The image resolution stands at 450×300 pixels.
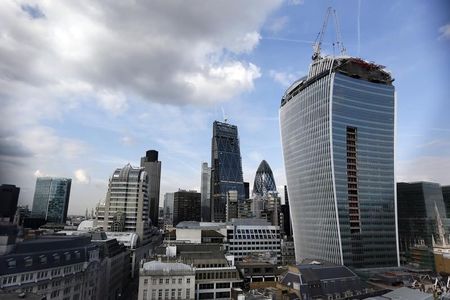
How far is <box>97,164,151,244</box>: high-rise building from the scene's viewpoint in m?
147

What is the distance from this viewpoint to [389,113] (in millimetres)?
137750

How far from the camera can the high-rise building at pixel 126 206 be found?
147 m

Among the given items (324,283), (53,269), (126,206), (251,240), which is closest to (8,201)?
(53,269)

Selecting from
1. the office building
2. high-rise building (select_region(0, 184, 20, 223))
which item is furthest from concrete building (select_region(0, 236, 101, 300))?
the office building

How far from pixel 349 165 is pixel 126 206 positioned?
9843 centimetres

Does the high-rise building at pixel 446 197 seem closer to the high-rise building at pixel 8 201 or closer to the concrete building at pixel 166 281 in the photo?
the concrete building at pixel 166 281

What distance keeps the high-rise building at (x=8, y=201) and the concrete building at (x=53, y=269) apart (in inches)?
410

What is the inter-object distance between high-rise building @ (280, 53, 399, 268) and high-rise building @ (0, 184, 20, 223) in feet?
333

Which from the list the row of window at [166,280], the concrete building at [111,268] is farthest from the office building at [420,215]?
the row of window at [166,280]

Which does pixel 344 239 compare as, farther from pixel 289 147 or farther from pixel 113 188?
pixel 113 188

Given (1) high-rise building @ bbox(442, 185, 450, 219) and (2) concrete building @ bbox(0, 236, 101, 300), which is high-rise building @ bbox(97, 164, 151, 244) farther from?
(1) high-rise building @ bbox(442, 185, 450, 219)

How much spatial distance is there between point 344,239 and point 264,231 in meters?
46.4

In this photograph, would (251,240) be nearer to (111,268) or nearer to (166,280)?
(111,268)

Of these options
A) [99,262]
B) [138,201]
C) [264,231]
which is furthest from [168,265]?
[264,231]
